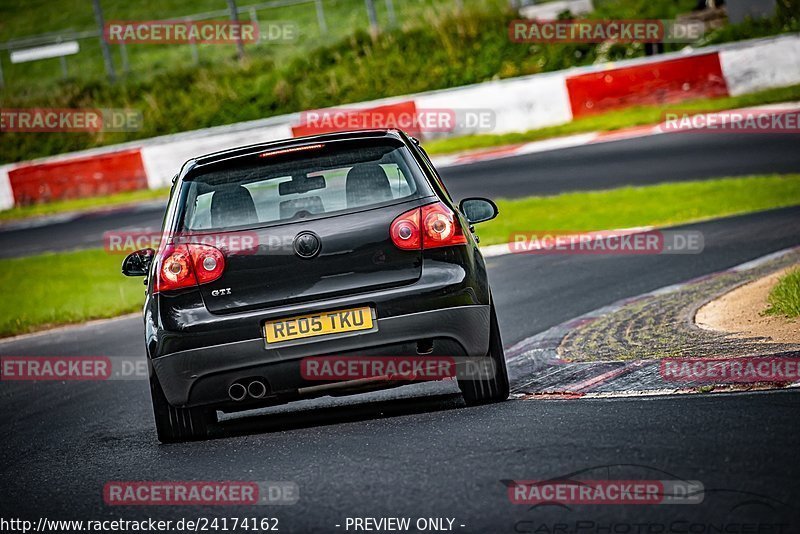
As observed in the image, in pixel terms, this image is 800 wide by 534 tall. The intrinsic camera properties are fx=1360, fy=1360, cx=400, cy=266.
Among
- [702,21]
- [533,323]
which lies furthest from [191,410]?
[702,21]

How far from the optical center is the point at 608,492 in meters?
5.16

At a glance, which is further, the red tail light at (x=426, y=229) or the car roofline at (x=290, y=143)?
the car roofline at (x=290, y=143)

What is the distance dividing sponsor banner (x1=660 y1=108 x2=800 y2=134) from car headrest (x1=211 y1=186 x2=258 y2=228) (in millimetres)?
15371

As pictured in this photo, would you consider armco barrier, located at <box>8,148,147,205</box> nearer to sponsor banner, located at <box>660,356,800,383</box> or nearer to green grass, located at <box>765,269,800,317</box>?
green grass, located at <box>765,269,800,317</box>

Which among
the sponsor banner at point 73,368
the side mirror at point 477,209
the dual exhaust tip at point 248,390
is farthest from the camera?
the sponsor banner at point 73,368

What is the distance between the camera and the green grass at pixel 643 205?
15.8 m

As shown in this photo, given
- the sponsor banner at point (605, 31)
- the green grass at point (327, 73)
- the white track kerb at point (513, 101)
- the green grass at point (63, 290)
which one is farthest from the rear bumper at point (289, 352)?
the sponsor banner at point (605, 31)

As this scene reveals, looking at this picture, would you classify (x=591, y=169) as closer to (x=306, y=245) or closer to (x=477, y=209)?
(x=477, y=209)

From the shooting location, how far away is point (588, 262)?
13.6m

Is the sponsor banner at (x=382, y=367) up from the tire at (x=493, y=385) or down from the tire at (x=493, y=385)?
up

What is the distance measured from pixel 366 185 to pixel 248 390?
4.04ft

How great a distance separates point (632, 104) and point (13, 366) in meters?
15.6

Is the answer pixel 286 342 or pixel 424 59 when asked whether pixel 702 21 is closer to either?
pixel 424 59

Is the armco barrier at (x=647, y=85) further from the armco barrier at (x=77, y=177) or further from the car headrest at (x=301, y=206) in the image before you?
the car headrest at (x=301, y=206)
